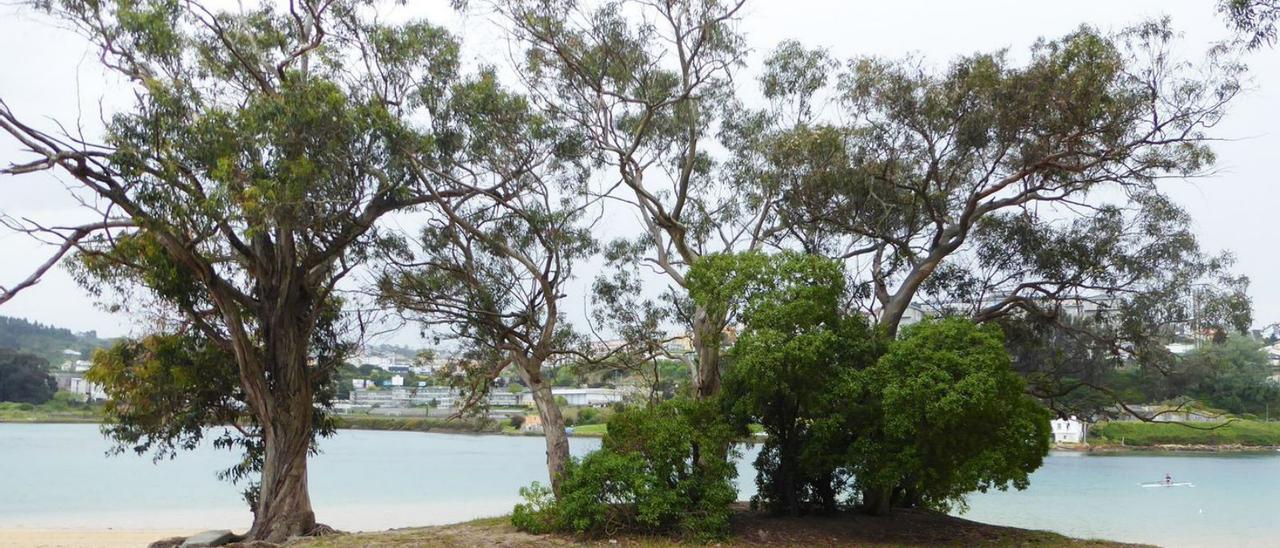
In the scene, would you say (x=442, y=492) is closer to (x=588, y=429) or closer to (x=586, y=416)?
(x=588, y=429)

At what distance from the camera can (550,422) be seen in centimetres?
1505

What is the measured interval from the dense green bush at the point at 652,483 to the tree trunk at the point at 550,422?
127 centimetres

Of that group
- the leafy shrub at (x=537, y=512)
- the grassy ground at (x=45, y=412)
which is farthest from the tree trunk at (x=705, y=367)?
the grassy ground at (x=45, y=412)

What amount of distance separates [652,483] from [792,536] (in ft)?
6.28

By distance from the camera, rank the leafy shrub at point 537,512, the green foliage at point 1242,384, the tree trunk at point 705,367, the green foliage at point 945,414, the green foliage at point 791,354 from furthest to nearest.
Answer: the green foliage at point 1242,384 → the tree trunk at point 705,367 → the leafy shrub at point 537,512 → the green foliage at point 791,354 → the green foliage at point 945,414

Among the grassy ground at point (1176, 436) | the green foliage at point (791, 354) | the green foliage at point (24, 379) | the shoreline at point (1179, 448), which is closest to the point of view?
the green foliage at point (791, 354)

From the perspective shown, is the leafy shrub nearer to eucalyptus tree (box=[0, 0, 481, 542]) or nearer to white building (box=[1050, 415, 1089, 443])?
eucalyptus tree (box=[0, 0, 481, 542])

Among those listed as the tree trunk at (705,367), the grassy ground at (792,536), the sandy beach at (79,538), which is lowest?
the sandy beach at (79,538)

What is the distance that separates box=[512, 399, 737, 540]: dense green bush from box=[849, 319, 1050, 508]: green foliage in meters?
1.75

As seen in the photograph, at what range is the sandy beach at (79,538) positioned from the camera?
18484 mm

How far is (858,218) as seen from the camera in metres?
16.4

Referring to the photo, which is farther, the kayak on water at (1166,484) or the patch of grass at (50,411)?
the patch of grass at (50,411)

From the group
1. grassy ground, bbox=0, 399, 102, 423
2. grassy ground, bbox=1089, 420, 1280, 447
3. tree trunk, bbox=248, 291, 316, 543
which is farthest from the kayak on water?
grassy ground, bbox=0, 399, 102, 423

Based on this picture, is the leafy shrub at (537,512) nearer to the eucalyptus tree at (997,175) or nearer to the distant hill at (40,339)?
the eucalyptus tree at (997,175)
